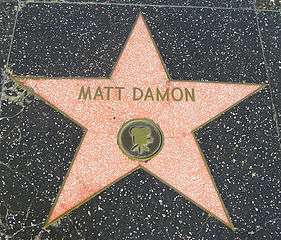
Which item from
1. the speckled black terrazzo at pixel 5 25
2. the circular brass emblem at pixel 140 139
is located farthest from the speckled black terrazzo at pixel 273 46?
the speckled black terrazzo at pixel 5 25

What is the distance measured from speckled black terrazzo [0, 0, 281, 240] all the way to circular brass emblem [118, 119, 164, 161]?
0.09 metres

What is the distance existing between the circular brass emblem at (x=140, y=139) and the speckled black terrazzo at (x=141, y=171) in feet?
0.30

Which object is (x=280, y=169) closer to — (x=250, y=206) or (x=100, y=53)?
(x=250, y=206)

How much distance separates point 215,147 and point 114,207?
52 centimetres

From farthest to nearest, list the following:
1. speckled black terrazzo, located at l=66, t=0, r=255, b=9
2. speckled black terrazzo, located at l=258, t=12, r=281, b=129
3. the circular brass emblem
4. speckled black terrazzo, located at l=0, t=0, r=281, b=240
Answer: speckled black terrazzo, located at l=66, t=0, r=255, b=9, speckled black terrazzo, located at l=258, t=12, r=281, b=129, the circular brass emblem, speckled black terrazzo, located at l=0, t=0, r=281, b=240

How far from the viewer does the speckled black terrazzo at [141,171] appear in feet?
5.83

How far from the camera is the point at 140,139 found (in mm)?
1910

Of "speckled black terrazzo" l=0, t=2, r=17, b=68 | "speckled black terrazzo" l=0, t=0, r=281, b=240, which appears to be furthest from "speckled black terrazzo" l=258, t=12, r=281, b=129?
"speckled black terrazzo" l=0, t=2, r=17, b=68

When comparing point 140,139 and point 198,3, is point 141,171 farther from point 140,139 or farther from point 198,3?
point 198,3

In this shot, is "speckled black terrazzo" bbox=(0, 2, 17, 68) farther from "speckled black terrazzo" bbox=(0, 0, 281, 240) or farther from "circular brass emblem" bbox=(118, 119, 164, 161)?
"circular brass emblem" bbox=(118, 119, 164, 161)

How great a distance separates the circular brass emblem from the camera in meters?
1.88

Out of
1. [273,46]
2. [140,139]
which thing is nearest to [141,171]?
[140,139]

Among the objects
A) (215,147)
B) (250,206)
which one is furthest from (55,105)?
(250,206)

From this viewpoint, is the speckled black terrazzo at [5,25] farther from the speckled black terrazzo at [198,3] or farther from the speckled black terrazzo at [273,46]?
the speckled black terrazzo at [273,46]
